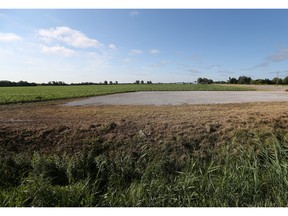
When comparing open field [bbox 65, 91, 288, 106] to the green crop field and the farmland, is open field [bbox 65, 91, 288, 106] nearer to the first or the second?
the green crop field

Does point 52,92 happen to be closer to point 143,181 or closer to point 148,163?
point 148,163

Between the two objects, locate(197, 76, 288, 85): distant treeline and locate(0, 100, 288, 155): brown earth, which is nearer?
locate(0, 100, 288, 155): brown earth

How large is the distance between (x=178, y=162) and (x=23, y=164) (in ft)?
15.7

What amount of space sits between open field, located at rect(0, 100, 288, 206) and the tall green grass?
0.05ft

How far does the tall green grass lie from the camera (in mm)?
3562

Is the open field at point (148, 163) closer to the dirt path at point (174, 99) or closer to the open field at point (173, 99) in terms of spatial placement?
the open field at point (173, 99)

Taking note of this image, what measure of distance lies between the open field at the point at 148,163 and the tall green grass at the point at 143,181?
0.05 feet

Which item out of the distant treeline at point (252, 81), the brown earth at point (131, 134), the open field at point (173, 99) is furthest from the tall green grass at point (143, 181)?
the distant treeline at point (252, 81)

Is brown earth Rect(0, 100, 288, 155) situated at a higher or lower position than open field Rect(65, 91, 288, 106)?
lower

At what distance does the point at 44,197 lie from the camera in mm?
3588

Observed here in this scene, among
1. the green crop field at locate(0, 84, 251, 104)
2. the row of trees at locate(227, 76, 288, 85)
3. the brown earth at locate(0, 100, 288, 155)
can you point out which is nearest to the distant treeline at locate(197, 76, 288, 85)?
the row of trees at locate(227, 76, 288, 85)

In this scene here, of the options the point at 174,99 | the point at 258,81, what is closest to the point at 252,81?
the point at 258,81

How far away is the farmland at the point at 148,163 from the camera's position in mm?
3674
